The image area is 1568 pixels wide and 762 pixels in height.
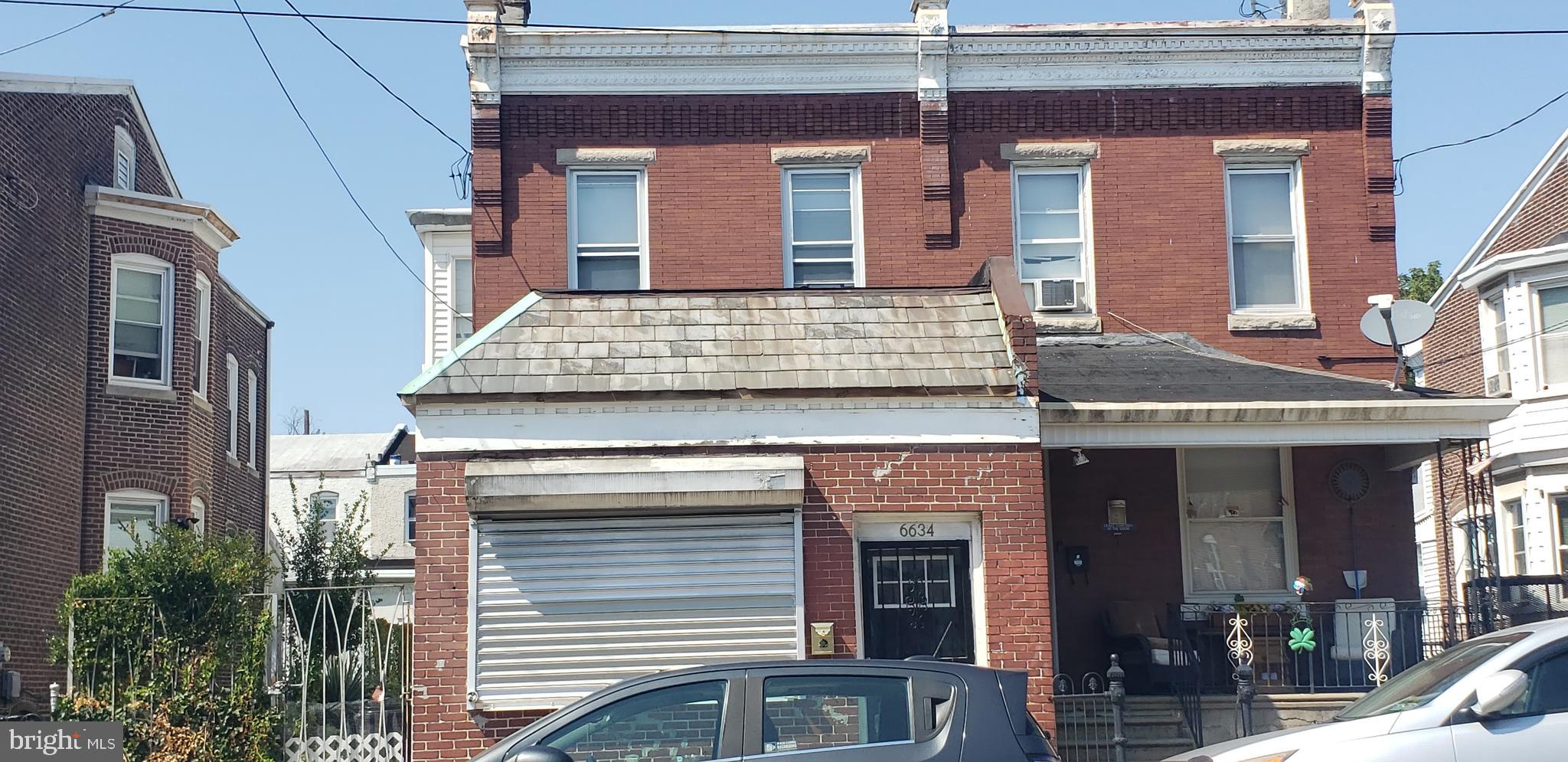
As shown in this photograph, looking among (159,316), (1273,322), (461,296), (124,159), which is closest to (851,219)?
(1273,322)

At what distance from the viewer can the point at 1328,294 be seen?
1630 cm

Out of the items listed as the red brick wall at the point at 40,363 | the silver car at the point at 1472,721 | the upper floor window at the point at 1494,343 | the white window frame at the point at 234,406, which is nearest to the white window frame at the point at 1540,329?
the upper floor window at the point at 1494,343

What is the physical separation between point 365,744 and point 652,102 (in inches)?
308

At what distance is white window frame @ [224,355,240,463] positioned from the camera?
24.2 m

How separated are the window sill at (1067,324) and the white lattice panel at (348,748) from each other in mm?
7875

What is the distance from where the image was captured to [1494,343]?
21562 mm

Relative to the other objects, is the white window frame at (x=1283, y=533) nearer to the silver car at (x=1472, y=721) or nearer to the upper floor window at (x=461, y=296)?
the silver car at (x=1472, y=721)

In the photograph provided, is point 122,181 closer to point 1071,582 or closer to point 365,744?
point 365,744

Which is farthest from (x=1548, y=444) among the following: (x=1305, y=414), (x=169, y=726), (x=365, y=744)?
(x=169, y=726)

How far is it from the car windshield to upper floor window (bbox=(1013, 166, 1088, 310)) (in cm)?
796

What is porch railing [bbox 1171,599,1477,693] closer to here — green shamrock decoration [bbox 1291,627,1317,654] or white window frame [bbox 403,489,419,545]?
green shamrock decoration [bbox 1291,627,1317,654]

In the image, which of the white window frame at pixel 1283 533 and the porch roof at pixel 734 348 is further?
the white window frame at pixel 1283 533

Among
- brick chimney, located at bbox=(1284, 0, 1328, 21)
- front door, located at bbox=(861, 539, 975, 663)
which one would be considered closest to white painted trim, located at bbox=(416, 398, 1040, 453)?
front door, located at bbox=(861, 539, 975, 663)

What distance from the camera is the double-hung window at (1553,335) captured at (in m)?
20.2
